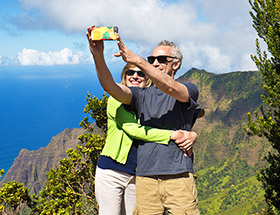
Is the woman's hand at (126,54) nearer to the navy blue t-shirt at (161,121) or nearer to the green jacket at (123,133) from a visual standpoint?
the navy blue t-shirt at (161,121)

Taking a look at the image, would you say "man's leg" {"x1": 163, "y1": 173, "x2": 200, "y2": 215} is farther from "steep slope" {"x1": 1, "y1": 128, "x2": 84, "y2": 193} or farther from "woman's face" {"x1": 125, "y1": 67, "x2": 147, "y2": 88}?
"steep slope" {"x1": 1, "y1": 128, "x2": 84, "y2": 193}

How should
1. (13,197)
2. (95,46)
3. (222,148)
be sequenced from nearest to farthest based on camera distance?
(95,46)
(13,197)
(222,148)

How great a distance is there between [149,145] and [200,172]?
160 metres

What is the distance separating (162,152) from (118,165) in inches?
25.5

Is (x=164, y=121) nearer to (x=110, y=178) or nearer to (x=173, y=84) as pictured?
(x=173, y=84)

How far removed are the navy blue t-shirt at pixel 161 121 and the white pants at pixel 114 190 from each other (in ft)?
1.53

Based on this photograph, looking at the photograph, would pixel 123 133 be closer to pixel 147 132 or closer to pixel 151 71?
pixel 147 132

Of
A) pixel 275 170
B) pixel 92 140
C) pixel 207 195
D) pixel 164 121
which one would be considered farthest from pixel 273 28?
pixel 207 195

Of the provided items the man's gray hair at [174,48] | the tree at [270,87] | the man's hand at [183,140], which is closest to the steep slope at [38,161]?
the tree at [270,87]

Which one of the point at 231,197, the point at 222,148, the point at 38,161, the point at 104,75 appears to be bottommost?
the point at 231,197

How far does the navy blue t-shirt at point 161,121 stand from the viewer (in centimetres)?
253

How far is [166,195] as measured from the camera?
2514mm

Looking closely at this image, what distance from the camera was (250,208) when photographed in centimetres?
9488

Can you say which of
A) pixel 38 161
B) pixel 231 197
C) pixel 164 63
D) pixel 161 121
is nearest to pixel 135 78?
pixel 164 63
